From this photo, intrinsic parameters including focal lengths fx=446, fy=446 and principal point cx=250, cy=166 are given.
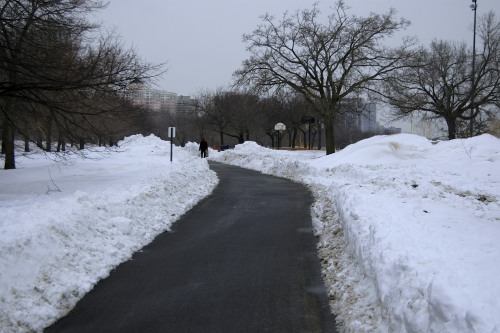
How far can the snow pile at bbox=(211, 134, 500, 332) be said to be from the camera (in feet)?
11.5

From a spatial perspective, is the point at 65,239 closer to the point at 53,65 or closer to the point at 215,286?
the point at 215,286

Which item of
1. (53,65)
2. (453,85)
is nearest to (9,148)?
(53,65)

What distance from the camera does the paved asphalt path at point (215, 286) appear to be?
193 inches

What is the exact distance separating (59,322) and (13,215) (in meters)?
3.24

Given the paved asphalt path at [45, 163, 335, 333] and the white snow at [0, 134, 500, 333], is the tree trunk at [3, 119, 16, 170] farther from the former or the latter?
the paved asphalt path at [45, 163, 335, 333]

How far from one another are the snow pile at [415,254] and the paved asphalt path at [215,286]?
426 mm

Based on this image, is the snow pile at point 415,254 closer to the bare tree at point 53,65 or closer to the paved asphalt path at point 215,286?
the paved asphalt path at point 215,286

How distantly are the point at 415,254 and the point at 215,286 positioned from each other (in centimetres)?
270

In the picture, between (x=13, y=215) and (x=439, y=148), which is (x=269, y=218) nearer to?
(x=13, y=215)

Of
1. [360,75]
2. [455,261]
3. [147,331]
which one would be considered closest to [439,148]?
[360,75]

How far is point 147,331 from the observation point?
15.5ft

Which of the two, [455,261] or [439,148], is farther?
[439,148]

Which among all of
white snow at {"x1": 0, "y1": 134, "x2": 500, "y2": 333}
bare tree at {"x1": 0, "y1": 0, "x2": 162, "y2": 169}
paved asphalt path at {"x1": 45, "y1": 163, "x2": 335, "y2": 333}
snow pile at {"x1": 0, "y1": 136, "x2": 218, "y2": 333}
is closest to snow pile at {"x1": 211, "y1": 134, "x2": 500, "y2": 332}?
white snow at {"x1": 0, "y1": 134, "x2": 500, "y2": 333}

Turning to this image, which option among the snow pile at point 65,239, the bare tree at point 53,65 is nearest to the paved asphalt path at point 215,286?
the snow pile at point 65,239
